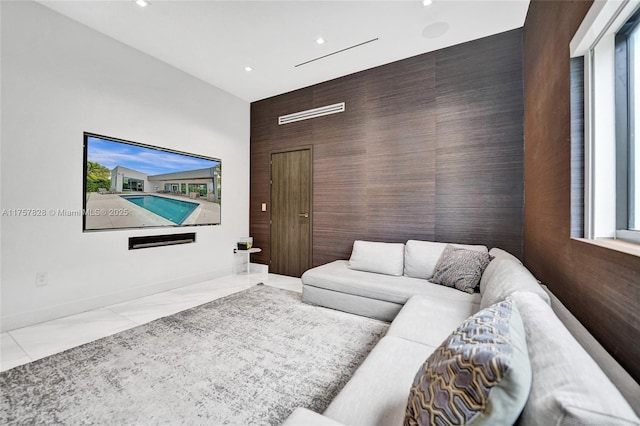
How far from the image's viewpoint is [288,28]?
2740mm

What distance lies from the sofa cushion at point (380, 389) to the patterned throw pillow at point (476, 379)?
0.63ft

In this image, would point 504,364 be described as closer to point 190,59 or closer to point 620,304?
point 620,304

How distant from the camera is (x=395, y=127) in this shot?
3398 mm

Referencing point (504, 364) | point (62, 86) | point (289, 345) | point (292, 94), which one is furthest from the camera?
point (292, 94)

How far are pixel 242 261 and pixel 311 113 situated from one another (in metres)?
2.80

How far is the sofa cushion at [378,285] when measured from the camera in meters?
2.29

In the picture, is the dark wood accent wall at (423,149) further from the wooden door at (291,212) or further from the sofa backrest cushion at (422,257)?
the sofa backrest cushion at (422,257)

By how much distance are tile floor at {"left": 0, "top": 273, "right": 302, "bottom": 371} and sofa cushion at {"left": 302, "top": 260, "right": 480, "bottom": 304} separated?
848mm

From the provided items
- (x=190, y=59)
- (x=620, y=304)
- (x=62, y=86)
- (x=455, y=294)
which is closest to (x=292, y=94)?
(x=190, y=59)

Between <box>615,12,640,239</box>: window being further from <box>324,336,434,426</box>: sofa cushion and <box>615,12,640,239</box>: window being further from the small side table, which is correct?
the small side table

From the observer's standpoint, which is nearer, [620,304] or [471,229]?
[620,304]

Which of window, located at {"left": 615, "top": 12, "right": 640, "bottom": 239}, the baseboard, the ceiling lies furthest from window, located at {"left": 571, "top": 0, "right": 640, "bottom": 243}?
the baseboard

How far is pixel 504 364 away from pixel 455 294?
1.86m

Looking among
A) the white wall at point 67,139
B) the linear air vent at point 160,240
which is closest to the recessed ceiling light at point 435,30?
the white wall at point 67,139
